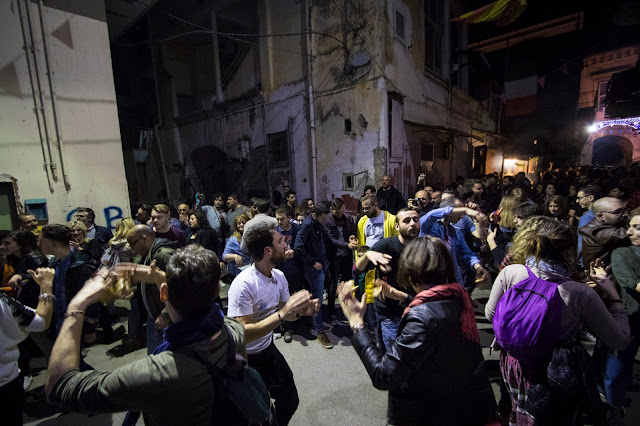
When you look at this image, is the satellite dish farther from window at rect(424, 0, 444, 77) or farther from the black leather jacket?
the black leather jacket

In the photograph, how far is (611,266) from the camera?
2578mm

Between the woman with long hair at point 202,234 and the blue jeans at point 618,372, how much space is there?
550 cm

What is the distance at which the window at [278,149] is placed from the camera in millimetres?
10797

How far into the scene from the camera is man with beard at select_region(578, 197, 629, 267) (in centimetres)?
273

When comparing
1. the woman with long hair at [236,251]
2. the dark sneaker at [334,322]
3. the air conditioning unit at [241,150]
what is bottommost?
the dark sneaker at [334,322]

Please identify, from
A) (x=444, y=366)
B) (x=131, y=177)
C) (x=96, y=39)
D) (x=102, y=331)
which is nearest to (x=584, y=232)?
(x=444, y=366)

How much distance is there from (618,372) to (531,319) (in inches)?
69.5

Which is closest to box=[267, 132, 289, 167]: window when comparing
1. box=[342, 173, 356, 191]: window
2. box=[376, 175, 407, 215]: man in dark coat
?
box=[342, 173, 356, 191]: window

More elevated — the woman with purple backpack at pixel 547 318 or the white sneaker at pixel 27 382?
the woman with purple backpack at pixel 547 318

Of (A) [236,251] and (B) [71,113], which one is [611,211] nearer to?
(A) [236,251]

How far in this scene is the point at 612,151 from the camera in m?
21.6

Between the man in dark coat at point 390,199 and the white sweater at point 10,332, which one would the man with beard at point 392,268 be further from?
the man in dark coat at point 390,199

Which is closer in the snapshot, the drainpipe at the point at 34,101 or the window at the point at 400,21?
the drainpipe at the point at 34,101

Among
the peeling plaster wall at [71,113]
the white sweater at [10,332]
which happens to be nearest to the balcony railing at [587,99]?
the peeling plaster wall at [71,113]
